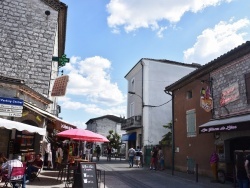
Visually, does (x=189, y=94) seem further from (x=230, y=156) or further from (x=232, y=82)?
(x=230, y=156)

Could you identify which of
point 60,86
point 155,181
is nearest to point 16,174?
point 155,181

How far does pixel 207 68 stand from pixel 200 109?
8.68 ft

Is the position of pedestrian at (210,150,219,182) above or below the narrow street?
above

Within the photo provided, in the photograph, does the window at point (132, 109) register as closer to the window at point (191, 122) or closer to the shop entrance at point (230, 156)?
the window at point (191, 122)

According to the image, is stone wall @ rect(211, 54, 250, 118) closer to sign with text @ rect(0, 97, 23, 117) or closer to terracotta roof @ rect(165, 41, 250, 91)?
terracotta roof @ rect(165, 41, 250, 91)

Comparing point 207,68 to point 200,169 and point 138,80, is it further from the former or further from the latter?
point 138,80

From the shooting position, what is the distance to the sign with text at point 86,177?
831 cm

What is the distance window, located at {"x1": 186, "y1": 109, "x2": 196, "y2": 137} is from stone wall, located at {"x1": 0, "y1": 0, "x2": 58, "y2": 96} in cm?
954

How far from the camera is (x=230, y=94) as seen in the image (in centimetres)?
1386

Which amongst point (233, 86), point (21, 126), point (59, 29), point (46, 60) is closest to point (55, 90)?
point (46, 60)

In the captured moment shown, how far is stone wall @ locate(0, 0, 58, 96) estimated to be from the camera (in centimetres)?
1506

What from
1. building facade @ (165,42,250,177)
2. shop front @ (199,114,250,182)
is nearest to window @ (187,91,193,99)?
building facade @ (165,42,250,177)

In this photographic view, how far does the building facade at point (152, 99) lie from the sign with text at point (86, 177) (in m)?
19.1

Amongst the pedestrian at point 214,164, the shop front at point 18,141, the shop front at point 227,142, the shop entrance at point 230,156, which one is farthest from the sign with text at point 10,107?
the shop entrance at point 230,156
